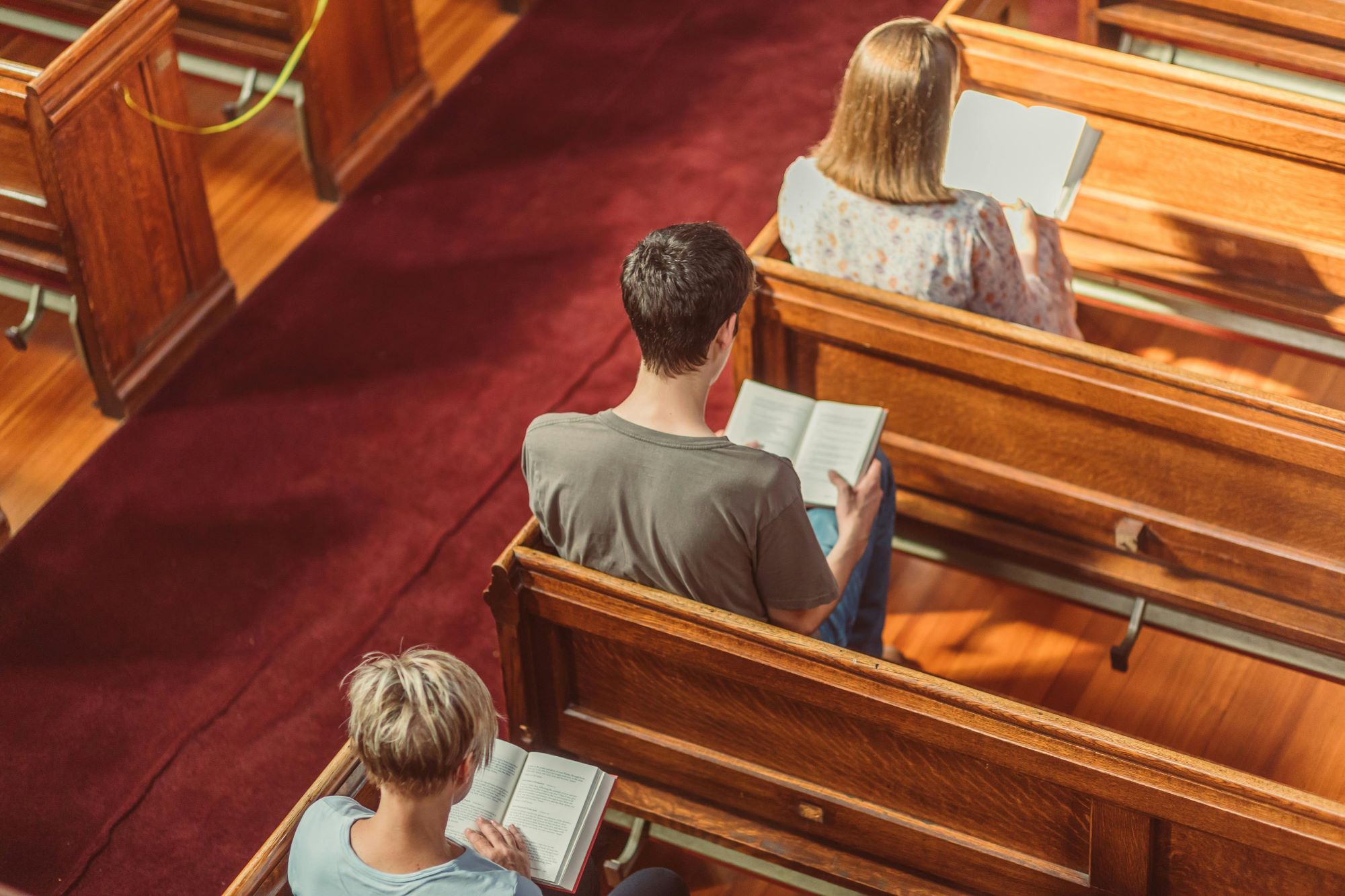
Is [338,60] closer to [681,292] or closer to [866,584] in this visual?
[866,584]

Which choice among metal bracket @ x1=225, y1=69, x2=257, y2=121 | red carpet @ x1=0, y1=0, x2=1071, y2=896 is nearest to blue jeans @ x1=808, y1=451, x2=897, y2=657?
red carpet @ x1=0, y1=0, x2=1071, y2=896

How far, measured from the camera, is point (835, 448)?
2.88 metres

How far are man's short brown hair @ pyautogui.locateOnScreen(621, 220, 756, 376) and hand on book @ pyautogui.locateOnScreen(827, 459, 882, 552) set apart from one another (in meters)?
0.60

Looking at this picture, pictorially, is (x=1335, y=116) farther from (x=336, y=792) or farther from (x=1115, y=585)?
(x=336, y=792)

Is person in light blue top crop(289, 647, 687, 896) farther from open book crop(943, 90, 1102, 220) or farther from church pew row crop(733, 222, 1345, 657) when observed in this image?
open book crop(943, 90, 1102, 220)

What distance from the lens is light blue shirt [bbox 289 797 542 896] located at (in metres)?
2.04

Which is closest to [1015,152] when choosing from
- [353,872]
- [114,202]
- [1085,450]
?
[1085,450]

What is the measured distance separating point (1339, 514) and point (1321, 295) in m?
0.82

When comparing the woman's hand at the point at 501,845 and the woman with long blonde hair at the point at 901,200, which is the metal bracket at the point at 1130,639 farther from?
the woman's hand at the point at 501,845

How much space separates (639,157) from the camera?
15.6ft

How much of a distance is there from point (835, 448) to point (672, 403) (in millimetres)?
666

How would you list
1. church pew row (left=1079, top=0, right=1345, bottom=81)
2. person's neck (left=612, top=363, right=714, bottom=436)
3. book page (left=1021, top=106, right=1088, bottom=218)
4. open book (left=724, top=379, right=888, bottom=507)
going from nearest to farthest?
person's neck (left=612, top=363, right=714, bottom=436), open book (left=724, top=379, right=888, bottom=507), book page (left=1021, top=106, right=1088, bottom=218), church pew row (left=1079, top=0, right=1345, bottom=81)

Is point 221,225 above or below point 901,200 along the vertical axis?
below

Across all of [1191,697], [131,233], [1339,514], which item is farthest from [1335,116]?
[131,233]
